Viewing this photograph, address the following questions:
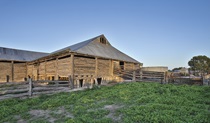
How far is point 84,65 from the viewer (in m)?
17.3

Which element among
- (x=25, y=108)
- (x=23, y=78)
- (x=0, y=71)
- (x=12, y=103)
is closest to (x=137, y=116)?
(x=25, y=108)

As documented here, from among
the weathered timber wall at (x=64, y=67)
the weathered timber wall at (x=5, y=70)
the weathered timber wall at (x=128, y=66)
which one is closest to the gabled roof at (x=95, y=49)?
the weathered timber wall at (x=128, y=66)

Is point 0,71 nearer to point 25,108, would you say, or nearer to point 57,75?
point 57,75

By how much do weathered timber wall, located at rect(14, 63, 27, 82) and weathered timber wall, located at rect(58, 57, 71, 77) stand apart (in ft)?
44.4

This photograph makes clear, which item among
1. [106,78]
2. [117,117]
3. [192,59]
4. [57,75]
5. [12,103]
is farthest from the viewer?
[192,59]

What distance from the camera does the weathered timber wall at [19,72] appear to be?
26.1 meters

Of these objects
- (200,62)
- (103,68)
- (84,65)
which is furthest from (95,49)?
(200,62)

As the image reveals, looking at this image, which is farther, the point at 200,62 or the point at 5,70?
the point at 200,62

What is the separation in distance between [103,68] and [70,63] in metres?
5.58

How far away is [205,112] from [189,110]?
0.52m

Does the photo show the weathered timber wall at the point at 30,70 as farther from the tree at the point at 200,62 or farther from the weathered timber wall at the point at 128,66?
the tree at the point at 200,62

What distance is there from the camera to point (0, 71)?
→ 23.7 metres

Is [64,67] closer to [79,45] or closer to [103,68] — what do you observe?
[103,68]

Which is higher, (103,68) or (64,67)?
(64,67)
